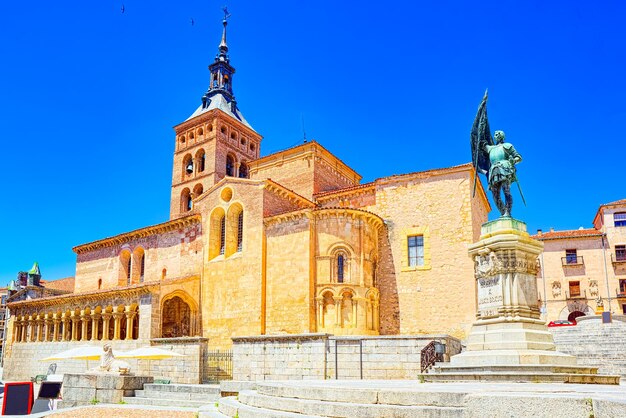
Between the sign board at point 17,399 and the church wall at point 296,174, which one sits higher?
the church wall at point 296,174

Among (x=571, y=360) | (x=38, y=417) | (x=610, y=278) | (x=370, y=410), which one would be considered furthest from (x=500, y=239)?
(x=610, y=278)

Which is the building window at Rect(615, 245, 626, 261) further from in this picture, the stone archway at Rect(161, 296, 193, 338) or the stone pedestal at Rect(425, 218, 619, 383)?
the stone pedestal at Rect(425, 218, 619, 383)

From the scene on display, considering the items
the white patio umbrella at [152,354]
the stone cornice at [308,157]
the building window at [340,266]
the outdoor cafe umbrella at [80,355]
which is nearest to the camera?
the white patio umbrella at [152,354]

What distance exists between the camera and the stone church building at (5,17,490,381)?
81.5 ft

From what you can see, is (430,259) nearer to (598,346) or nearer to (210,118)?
(598,346)

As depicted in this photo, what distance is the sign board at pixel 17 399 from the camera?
12133 mm

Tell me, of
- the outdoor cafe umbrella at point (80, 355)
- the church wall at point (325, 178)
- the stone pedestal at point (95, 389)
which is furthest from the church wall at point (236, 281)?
the stone pedestal at point (95, 389)

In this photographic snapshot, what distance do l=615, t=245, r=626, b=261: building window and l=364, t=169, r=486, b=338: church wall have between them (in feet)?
66.2

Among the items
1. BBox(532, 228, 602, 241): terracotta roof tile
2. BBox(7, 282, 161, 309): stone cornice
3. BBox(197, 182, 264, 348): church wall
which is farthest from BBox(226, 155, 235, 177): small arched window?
BBox(532, 228, 602, 241): terracotta roof tile

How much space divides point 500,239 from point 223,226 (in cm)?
2148

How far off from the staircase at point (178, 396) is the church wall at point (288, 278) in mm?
10154

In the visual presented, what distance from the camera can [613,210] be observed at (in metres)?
41.2

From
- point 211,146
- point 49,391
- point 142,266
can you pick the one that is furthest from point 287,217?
point 211,146

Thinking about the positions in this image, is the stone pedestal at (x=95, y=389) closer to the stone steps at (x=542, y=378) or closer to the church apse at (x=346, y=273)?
the stone steps at (x=542, y=378)
